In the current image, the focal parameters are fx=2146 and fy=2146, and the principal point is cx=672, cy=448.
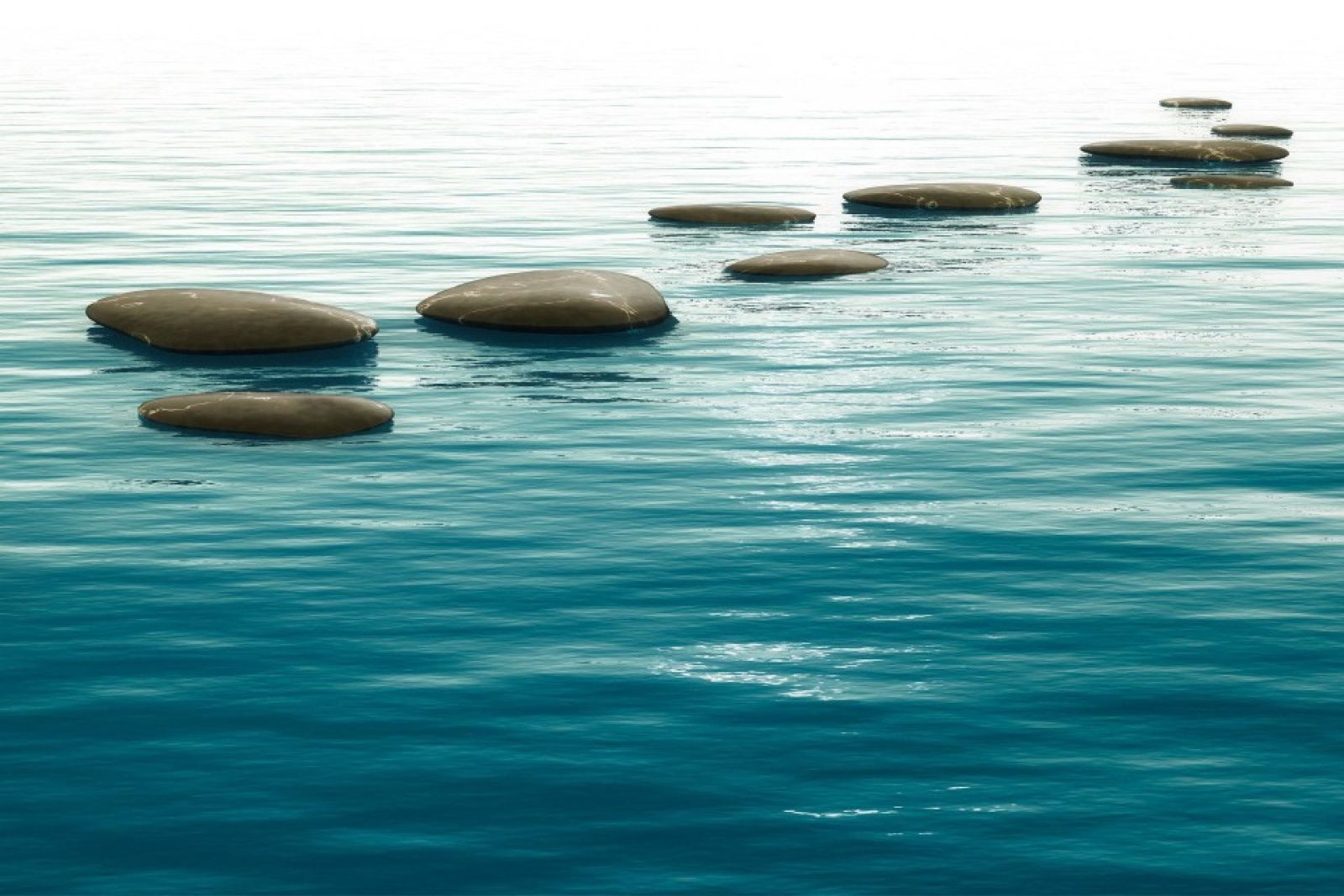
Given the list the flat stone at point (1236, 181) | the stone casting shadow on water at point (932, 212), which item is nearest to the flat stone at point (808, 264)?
the stone casting shadow on water at point (932, 212)

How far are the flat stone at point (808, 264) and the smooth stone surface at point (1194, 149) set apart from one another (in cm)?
1703

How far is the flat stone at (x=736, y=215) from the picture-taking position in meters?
30.7

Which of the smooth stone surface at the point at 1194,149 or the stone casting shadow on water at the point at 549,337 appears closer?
the stone casting shadow on water at the point at 549,337

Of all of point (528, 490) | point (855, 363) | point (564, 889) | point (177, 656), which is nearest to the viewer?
point (564, 889)

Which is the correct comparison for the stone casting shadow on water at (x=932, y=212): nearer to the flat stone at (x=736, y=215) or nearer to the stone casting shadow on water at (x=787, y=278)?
the flat stone at (x=736, y=215)

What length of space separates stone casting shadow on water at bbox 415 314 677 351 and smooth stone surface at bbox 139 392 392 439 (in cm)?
412

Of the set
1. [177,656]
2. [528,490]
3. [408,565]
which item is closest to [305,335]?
[528,490]

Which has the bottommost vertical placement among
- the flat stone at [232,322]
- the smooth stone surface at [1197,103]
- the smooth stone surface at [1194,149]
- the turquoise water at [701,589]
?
the turquoise water at [701,589]

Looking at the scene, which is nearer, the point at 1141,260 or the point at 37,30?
the point at 1141,260

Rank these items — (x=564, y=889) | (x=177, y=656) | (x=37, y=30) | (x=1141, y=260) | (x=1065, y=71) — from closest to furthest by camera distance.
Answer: (x=564, y=889)
(x=177, y=656)
(x=1141, y=260)
(x=1065, y=71)
(x=37, y=30)

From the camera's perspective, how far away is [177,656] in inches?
420

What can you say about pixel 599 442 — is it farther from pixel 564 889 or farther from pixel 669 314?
pixel 564 889

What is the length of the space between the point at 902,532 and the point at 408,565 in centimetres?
303

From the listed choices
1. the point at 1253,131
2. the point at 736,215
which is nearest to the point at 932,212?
the point at 736,215
